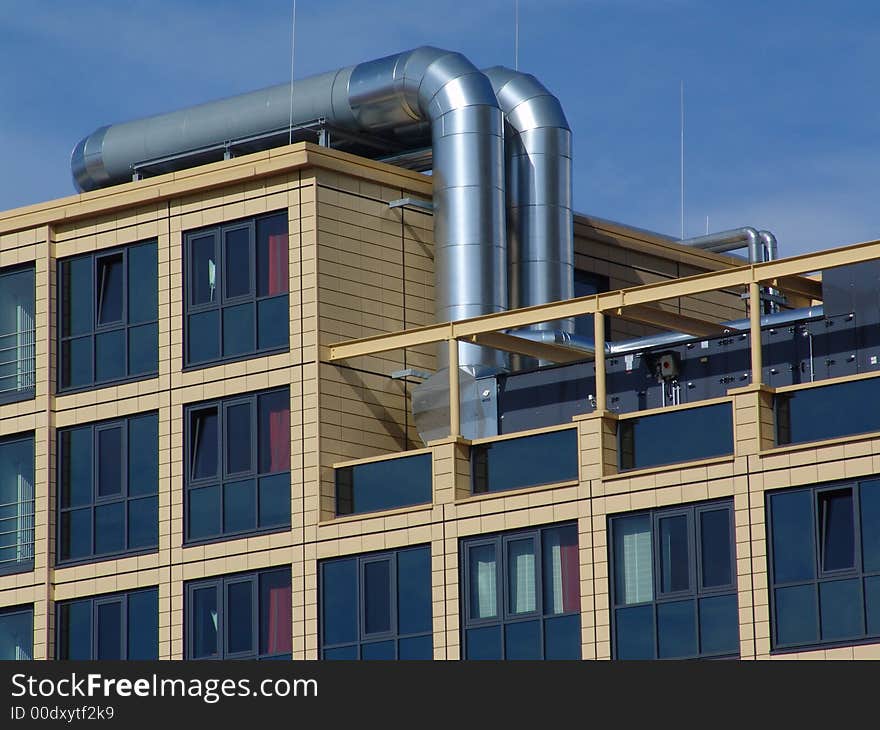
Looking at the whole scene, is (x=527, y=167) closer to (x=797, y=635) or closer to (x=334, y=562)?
(x=334, y=562)

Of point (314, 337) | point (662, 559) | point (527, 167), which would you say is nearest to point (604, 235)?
point (527, 167)

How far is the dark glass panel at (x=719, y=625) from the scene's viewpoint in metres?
43.5

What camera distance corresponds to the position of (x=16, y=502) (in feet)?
171

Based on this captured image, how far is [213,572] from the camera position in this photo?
49250 millimetres

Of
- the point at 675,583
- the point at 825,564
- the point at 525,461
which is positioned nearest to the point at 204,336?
the point at 525,461

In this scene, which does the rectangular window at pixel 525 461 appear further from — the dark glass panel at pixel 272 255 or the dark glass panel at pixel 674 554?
the dark glass panel at pixel 272 255

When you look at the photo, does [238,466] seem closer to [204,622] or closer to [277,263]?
[204,622]

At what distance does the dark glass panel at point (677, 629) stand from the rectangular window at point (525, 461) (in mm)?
2912

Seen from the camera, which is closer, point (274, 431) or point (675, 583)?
point (675, 583)

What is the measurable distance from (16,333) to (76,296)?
1.52 meters

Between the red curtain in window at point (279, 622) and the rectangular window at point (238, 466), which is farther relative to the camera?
the rectangular window at point (238, 466)

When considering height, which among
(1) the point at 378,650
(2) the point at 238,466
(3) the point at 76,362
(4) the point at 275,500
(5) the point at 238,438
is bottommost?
(1) the point at 378,650

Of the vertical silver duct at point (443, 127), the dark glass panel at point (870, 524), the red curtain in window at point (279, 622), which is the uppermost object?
the vertical silver duct at point (443, 127)

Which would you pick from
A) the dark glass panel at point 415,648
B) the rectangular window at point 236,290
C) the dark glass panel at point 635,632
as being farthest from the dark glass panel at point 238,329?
the dark glass panel at point 635,632
